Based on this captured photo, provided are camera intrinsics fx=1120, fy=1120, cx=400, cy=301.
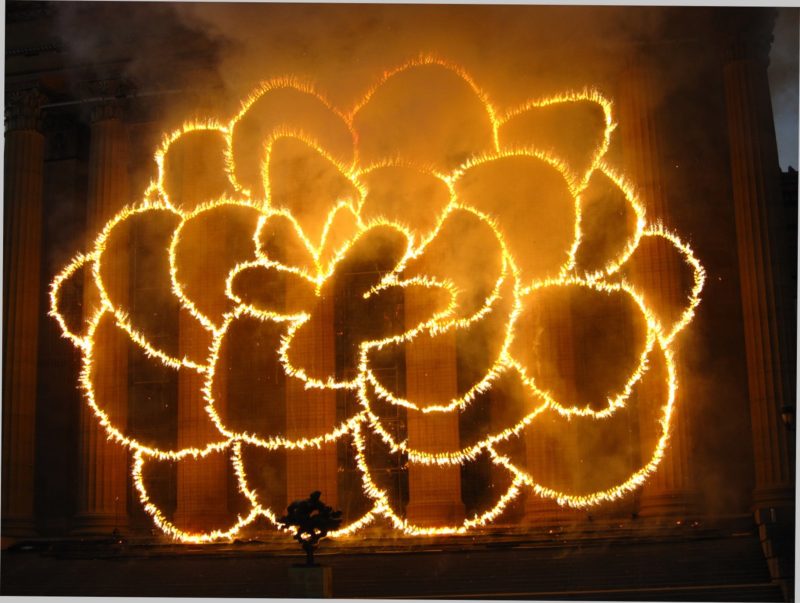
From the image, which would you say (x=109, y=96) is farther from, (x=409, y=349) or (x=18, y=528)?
(x=18, y=528)

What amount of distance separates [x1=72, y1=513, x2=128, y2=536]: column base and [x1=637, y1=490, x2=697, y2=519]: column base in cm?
817

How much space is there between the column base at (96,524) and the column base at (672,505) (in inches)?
322

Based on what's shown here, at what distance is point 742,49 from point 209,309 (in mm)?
9069

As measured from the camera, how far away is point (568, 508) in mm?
15867

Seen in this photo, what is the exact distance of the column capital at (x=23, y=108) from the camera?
19203 millimetres

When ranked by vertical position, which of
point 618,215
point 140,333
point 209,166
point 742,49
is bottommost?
point 140,333

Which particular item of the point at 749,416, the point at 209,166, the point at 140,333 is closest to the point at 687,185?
the point at 749,416

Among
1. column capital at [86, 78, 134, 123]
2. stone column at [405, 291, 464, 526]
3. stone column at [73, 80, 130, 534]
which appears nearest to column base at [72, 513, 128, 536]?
stone column at [73, 80, 130, 534]

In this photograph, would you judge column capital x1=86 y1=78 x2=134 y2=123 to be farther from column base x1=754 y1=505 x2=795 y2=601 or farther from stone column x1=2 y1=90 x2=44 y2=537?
column base x1=754 y1=505 x2=795 y2=601

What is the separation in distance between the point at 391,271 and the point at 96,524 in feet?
20.0

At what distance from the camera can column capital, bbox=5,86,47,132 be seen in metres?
19.2

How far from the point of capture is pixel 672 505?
15508mm

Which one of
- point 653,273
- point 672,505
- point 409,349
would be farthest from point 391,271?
point 672,505

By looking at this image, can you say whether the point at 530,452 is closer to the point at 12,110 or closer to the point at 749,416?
the point at 749,416
